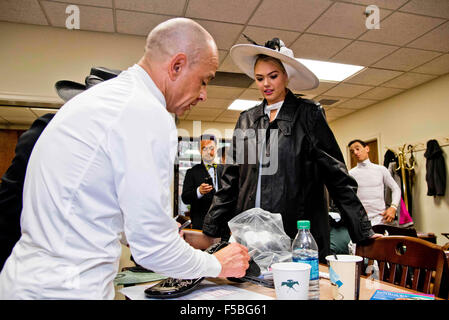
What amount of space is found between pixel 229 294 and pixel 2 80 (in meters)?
3.62

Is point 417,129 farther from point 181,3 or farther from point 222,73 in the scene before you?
point 181,3

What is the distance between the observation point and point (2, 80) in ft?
11.2

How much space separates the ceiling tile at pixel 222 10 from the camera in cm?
310

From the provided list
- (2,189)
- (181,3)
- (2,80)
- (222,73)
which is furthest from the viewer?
(222,73)

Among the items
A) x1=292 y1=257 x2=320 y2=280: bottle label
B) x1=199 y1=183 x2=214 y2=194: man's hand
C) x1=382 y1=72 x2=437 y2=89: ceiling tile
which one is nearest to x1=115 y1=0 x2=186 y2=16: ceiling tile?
x1=199 y1=183 x2=214 y2=194: man's hand

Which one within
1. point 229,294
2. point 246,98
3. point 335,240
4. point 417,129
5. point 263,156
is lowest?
point 335,240

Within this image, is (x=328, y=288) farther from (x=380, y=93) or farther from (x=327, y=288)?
(x=380, y=93)

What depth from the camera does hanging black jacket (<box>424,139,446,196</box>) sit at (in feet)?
16.0

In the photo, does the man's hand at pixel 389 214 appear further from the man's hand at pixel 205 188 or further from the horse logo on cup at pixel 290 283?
the horse logo on cup at pixel 290 283

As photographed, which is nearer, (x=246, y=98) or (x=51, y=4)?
(x=51, y=4)

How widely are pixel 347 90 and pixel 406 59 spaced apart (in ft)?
4.14

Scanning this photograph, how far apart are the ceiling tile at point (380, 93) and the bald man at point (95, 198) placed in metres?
5.67

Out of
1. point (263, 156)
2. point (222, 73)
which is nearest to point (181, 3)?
point (222, 73)

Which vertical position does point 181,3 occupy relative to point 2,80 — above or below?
above
